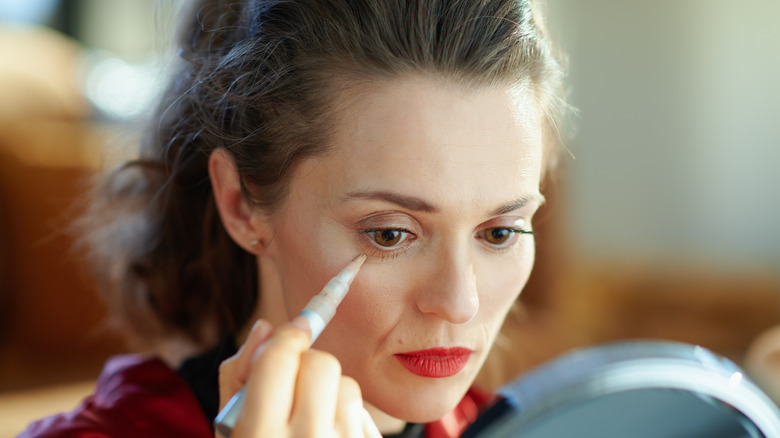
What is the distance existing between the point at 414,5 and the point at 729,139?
268 cm

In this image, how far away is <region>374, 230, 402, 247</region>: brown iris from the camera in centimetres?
70

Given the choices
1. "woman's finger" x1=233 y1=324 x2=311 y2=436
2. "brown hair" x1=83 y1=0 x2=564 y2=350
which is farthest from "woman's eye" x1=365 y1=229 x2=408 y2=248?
"woman's finger" x1=233 y1=324 x2=311 y2=436

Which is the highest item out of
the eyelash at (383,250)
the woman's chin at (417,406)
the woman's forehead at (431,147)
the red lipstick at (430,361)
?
the woman's forehead at (431,147)

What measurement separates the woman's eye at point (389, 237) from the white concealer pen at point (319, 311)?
0.07 ft

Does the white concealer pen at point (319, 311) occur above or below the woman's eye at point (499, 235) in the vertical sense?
below

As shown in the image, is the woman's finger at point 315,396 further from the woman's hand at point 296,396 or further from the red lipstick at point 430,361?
the red lipstick at point 430,361

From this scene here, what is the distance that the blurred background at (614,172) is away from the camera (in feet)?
5.53

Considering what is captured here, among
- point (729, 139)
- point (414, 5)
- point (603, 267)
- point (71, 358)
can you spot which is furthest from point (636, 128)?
point (414, 5)

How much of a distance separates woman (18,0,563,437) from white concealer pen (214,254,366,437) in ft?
0.12

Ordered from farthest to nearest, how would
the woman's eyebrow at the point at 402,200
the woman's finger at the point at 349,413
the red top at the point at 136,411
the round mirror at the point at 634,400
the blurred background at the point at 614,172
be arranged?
the blurred background at the point at 614,172 → the red top at the point at 136,411 → the woman's eyebrow at the point at 402,200 → the woman's finger at the point at 349,413 → the round mirror at the point at 634,400

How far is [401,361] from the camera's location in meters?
0.74

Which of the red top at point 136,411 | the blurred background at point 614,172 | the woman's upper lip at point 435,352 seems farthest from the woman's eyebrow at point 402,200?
the blurred background at point 614,172

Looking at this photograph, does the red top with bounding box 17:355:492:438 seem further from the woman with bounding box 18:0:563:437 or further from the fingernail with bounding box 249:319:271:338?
the fingernail with bounding box 249:319:271:338

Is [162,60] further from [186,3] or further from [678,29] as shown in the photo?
[678,29]
